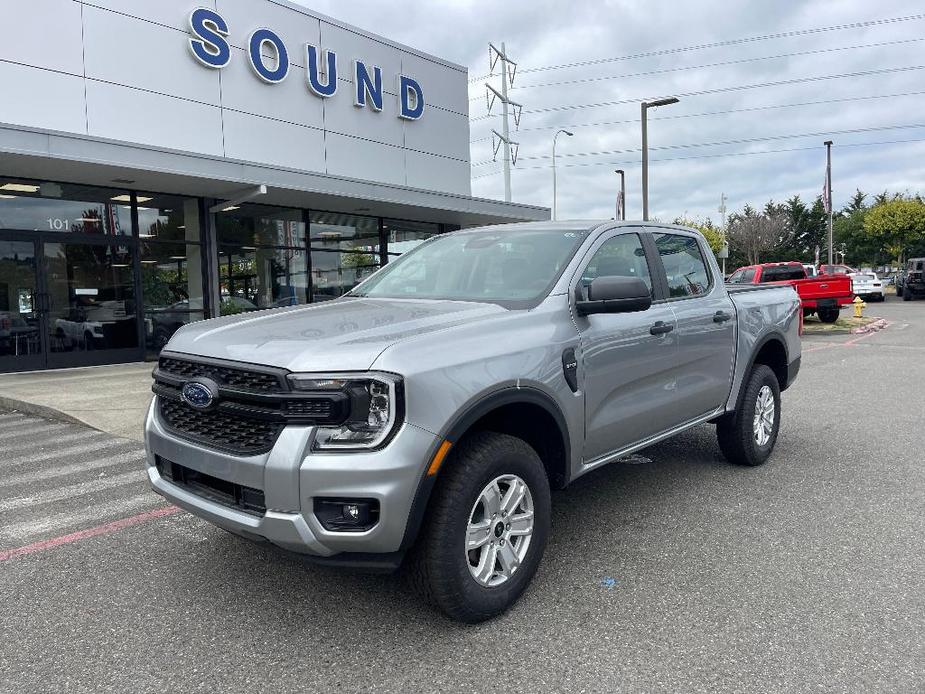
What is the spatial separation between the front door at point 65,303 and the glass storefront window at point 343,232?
15.2 ft

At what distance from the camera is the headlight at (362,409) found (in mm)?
2564

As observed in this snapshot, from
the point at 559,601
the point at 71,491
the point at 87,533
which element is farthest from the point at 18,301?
the point at 559,601

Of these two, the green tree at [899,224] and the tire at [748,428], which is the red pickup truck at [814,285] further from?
the green tree at [899,224]

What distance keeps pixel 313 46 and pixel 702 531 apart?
16.1 metres

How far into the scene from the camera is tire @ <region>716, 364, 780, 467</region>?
5.08 metres

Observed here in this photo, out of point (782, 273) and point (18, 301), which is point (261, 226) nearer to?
point (18, 301)

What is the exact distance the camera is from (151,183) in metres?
12.5

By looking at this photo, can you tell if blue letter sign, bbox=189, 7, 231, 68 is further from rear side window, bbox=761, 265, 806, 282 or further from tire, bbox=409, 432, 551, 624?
tire, bbox=409, 432, 551, 624

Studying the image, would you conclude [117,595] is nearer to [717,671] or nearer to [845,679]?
[717,671]

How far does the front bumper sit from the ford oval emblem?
1.12 ft

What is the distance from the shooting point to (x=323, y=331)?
295 cm

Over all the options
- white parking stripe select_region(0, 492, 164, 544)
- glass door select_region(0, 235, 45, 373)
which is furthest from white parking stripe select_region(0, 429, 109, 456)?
glass door select_region(0, 235, 45, 373)

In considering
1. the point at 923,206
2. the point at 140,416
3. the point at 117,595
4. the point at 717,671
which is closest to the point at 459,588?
the point at 717,671

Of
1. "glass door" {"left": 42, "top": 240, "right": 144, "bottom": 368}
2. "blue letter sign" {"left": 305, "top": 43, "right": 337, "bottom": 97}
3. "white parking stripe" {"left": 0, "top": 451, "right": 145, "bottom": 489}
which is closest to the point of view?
"white parking stripe" {"left": 0, "top": 451, "right": 145, "bottom": 489}
